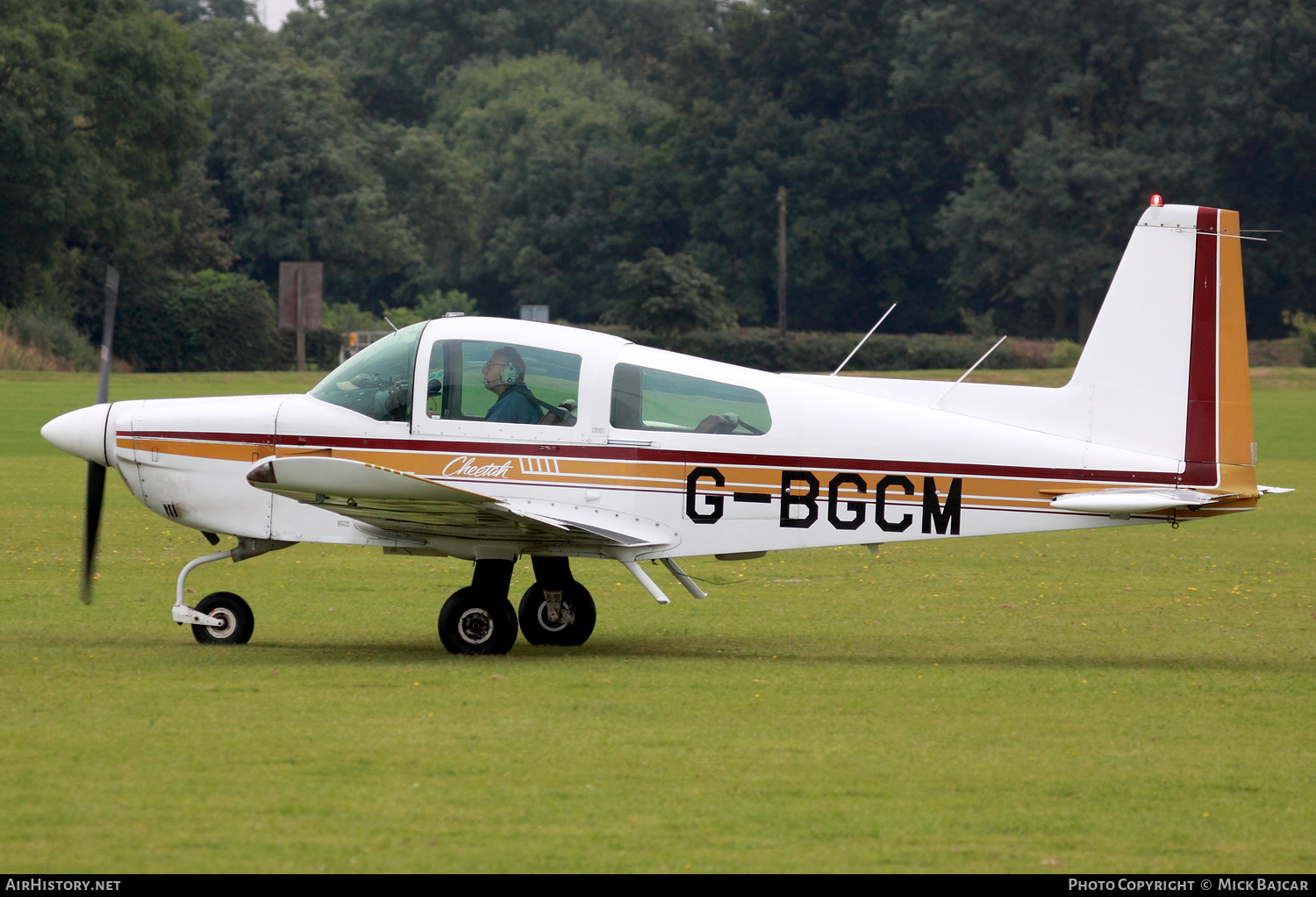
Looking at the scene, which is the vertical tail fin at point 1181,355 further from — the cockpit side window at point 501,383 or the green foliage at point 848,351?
the green foliage at point 848,351

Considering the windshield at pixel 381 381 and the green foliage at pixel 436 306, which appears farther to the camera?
the green foliage at pixel 436 306

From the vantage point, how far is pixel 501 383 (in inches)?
401

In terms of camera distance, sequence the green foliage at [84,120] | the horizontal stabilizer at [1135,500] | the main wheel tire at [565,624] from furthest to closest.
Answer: the green foliage at [84,120]
the main wheel tire at [565,624]
the horizontal stabilizer at [1135,500]

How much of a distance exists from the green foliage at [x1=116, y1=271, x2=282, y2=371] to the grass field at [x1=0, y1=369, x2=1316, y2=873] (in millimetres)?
46437

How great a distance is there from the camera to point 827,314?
79000 millimetres

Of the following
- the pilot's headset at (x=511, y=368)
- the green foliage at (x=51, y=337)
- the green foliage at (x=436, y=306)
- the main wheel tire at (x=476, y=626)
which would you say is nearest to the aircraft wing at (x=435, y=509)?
the main wheel tire at (x=476, y=626)

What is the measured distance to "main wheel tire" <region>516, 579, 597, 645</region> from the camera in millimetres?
10867

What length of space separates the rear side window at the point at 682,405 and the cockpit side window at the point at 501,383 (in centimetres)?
32

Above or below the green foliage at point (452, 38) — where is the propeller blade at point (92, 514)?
below

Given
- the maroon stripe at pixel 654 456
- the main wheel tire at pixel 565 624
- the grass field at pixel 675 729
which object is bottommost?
the grass field at pixel 675 729

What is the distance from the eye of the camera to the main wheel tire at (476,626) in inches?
403

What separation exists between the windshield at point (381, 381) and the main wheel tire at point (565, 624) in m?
1.67

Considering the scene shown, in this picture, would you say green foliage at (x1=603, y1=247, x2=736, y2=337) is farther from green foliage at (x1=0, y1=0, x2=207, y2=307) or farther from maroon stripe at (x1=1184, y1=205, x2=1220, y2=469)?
maroon stripe at (x1=1184, y1=205, x2=1220, y2=469)

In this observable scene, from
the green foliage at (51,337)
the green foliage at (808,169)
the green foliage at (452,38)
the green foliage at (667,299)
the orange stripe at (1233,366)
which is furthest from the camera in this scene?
the green foliage at (452,38)
